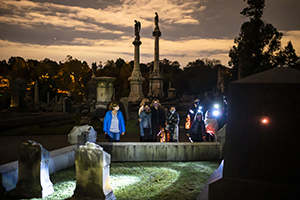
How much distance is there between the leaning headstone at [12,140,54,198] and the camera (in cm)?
453

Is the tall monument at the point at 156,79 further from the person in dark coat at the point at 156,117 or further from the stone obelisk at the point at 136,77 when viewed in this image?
the person in dark coat at the point at 156,117

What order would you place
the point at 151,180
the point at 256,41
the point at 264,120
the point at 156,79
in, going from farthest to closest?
the point at 156,79 < the point at 256,41 < the point at 151,180 < the point at 264,120

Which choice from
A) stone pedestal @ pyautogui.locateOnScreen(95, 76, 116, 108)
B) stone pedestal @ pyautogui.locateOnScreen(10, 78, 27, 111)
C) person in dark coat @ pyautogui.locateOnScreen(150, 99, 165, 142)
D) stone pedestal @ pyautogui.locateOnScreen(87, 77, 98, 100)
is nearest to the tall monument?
stone pedestal @ pyautogui.locateOnScreen(87, 77, 98, 100)

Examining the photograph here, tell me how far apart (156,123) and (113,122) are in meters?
1.65

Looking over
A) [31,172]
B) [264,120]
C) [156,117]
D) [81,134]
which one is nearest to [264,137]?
[264,120]

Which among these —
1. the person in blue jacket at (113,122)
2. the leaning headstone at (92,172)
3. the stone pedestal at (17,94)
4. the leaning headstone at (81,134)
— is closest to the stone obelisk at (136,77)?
the stone pedestal at (17,94)

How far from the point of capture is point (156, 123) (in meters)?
8.27

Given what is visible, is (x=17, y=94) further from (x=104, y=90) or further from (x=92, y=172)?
(x=92, y=172)

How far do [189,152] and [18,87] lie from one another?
549 inches

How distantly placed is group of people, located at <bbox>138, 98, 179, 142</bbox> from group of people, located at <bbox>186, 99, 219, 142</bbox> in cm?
59

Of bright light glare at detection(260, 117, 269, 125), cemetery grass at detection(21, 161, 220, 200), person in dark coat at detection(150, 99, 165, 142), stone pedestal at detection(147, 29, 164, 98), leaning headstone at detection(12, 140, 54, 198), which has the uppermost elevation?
stone pedestal at detection(147, 29, 164, 98)

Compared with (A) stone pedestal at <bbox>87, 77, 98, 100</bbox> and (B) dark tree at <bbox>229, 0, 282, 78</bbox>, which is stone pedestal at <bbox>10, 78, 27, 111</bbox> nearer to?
(A) stone pedestal at <bbox>87, 77, 98, 100</bbox>

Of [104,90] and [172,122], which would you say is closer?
[172,122]

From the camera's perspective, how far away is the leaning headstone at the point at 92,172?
4.10 m
